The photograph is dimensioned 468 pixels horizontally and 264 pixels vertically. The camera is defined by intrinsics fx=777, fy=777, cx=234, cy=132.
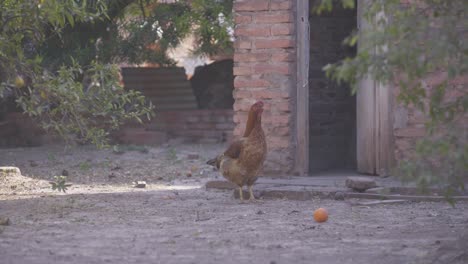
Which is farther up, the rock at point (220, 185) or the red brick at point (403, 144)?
the red brick at point (403, 144)

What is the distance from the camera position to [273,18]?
8344 mm

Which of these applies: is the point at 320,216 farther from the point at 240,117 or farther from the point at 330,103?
the point at 330,103

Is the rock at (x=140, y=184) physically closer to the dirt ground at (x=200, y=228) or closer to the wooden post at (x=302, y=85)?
the dirt ground at (x=200, y=228)

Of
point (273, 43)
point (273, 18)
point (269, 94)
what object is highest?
point (273, 18)

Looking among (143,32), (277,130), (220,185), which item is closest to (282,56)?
(277,130)

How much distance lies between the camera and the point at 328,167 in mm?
10398

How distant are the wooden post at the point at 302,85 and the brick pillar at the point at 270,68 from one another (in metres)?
0.08

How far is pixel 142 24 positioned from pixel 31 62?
651cm

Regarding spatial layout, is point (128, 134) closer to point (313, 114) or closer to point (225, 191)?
point (313, 114)

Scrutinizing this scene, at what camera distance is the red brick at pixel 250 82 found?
27.6 ft

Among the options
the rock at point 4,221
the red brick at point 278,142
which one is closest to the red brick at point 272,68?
the red brick at point 278,142

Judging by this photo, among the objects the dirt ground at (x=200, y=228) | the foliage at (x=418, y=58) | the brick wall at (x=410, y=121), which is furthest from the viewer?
the brick wall at (x=410, y=121)

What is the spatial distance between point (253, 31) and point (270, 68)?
1.45 feet

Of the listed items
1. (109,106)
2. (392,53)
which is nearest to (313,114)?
(109,106)
